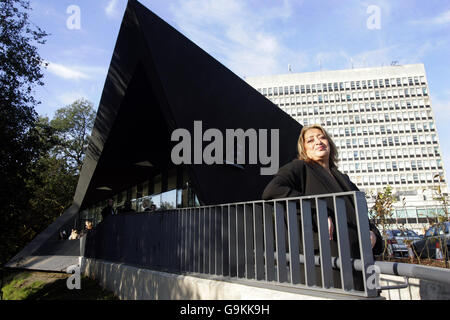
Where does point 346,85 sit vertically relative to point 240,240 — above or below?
above

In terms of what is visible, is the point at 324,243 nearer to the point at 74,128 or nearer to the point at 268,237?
the point at 268,237

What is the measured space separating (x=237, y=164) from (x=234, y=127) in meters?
1.07

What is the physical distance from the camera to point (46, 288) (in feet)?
31.1

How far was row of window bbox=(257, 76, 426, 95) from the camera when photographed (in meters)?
75.2

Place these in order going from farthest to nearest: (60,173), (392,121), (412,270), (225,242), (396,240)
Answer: (392,121) < (60,173) < (396,240) < (225,242) < (412,270)

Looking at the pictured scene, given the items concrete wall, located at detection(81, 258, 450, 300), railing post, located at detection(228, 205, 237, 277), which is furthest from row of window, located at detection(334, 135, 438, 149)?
railing post, located at detection(228, 205, 237, 277)

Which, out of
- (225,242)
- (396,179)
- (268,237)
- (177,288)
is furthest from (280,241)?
(396,179)

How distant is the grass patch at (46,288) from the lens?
7.68 m

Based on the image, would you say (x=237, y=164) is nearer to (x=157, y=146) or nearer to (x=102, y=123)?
(x=157, y=146)

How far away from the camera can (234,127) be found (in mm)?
8648

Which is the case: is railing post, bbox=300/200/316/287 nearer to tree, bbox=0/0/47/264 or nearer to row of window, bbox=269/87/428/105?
tree, bbox=0/0/47/264

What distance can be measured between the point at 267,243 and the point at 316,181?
940 mm

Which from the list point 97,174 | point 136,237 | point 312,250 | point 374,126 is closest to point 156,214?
point 136,237

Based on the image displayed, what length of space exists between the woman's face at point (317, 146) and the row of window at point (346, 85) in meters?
78.5
